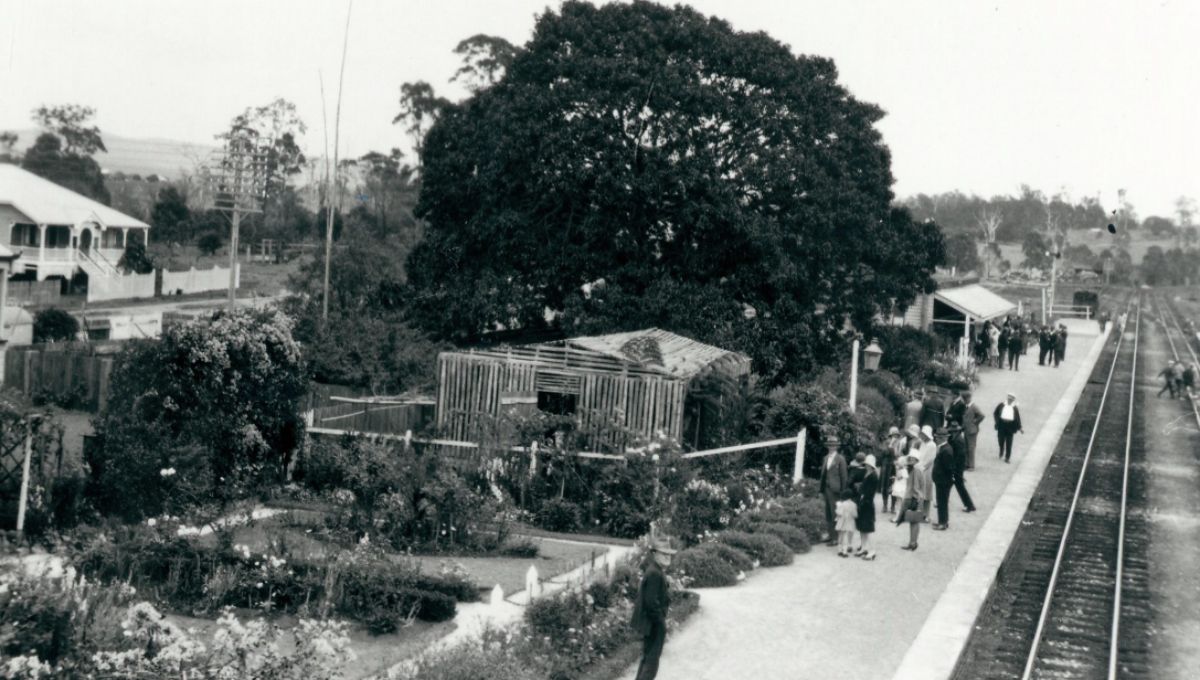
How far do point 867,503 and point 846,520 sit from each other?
0.41m

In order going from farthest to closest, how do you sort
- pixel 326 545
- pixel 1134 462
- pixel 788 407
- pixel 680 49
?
pixel 680 49, pixel 1134 462, pixel 788 407, pixel 326 545

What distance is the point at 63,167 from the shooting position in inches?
2931

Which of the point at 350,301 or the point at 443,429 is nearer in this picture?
the point at 443,429

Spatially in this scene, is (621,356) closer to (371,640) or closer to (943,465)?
(943,465)

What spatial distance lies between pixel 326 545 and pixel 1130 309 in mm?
89091

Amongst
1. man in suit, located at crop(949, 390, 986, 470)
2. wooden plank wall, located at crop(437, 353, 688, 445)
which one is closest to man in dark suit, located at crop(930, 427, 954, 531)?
man in suit, located at crop(949, 390, 986, 470)

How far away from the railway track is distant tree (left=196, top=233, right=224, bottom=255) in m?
47.9

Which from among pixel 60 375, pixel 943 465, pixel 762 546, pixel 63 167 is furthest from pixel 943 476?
pixel 63 167

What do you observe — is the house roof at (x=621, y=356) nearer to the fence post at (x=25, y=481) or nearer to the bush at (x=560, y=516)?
the bush at (x=560, y=516)

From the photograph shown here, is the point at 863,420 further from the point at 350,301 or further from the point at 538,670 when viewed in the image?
the point at 350,301

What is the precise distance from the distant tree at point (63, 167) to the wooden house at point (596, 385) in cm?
5976

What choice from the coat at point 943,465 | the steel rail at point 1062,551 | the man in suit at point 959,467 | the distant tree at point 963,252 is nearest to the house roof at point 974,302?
the steel rail at point 1062,551

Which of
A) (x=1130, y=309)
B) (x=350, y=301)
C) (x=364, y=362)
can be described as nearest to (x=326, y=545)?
(x=364, y=362)

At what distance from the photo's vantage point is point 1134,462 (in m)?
26.4
